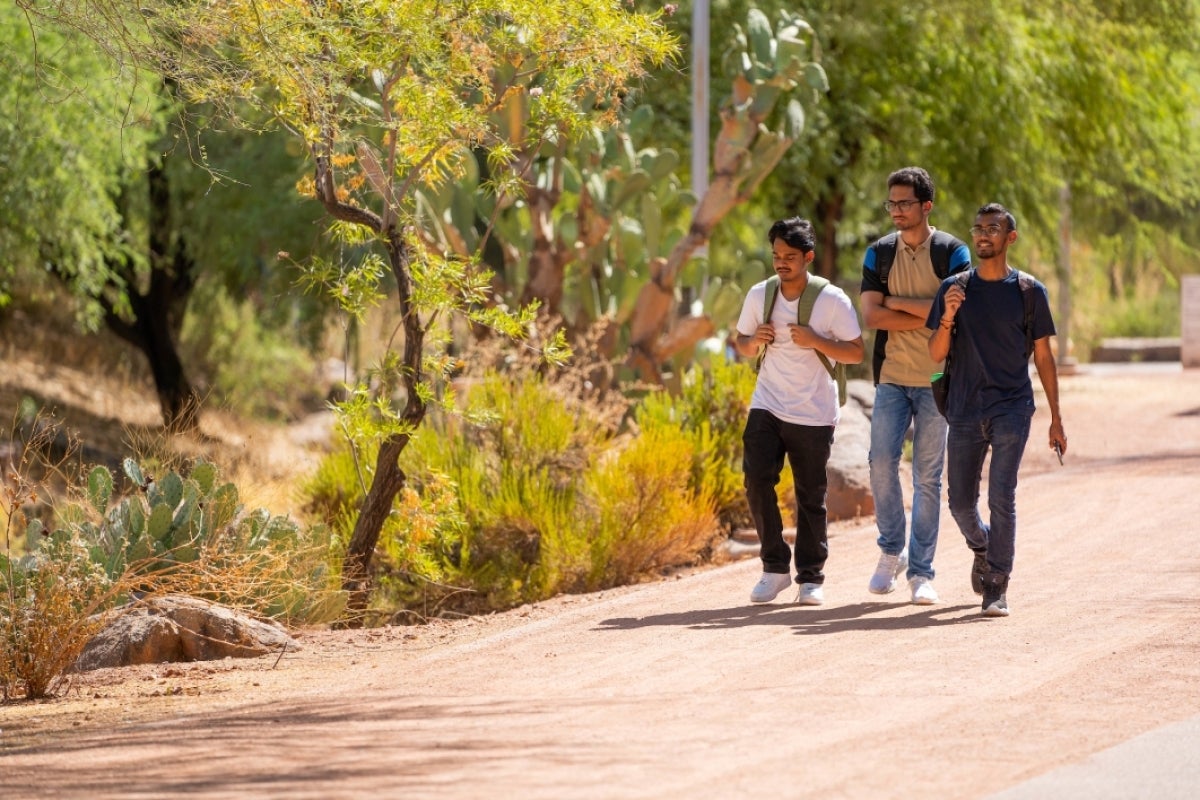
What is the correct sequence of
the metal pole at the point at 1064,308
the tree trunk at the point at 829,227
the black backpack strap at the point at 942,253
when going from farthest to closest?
the metal pole at the point at 1064,308
the tree trunk at the point at 829,227
the black backpack strap at the point at 942,253

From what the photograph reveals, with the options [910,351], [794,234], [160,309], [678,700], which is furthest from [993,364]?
[160,309]

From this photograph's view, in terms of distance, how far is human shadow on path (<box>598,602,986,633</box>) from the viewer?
827cm

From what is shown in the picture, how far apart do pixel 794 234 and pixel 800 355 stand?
568 millimetres

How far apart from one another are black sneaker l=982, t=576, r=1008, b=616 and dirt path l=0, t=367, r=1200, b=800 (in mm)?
99

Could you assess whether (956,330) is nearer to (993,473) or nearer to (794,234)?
(993,473)

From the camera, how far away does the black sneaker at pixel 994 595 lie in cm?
833

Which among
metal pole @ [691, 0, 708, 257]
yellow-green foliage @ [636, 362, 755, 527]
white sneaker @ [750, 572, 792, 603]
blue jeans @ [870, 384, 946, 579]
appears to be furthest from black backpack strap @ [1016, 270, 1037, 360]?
metal pole @ [691, 0, 708, 257]

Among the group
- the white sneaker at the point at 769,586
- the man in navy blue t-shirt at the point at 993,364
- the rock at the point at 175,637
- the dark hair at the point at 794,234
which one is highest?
the dark hair at the point at 794,234

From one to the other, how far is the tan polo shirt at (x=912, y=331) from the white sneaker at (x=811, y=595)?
107 cm

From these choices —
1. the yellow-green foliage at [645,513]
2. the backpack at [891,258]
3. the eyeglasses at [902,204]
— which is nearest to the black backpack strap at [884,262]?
the backpack at [891,258]

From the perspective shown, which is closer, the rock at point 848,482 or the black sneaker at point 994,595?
the black sneaker at point 994,595

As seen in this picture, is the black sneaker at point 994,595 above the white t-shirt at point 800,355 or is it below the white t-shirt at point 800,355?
below

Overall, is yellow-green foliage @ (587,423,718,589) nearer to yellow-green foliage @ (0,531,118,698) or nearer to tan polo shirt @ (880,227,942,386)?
tan polo shirt @ (880,227,942,386)

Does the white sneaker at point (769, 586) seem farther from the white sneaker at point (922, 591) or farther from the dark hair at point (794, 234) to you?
the dark hair at point (794, 234)
